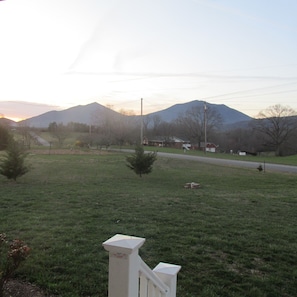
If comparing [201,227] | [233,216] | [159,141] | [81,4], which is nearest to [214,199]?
[233,216]

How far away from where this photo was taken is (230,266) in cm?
355

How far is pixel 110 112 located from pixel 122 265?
191 feet

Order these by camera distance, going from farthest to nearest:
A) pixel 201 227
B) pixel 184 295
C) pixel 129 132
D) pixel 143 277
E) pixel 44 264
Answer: pixel 129 132, pixel 201 227, pixel 44 264, pixel 184 295, pixel 143 277

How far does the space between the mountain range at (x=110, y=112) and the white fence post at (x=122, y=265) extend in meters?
37.6

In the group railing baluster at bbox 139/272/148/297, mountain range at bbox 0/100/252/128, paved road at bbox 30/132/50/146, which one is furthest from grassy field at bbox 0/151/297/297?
paved road at bbox 30/132/50/146

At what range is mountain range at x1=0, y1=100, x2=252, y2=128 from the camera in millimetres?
59394

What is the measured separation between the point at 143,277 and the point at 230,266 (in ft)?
7.21

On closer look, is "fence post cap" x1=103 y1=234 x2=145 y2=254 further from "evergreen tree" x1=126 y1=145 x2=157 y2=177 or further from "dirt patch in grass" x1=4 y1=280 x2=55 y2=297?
"evergreen tree" x1=126 y1=145 x2=157 y2=177

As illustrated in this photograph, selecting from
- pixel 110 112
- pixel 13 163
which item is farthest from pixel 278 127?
pixel 13 163

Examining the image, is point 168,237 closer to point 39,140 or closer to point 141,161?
point 141,161

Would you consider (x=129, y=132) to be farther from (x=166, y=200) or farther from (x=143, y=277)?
(x=143, y=277)

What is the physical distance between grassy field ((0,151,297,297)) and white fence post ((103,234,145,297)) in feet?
4.89

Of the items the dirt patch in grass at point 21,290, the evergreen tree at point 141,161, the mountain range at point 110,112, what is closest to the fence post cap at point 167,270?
the dirt patch in grass at point 21,290

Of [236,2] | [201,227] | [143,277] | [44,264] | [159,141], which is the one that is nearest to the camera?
[143,277]
